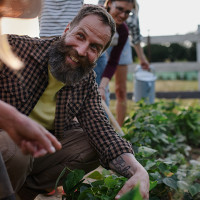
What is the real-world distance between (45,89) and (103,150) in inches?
17.2

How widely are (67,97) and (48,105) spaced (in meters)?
0.11

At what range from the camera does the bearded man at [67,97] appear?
5.71 feet

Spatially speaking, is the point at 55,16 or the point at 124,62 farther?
the point at 124,62

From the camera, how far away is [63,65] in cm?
179

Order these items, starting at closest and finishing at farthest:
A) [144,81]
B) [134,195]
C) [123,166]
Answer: [134,195]
[123,166]
[144,81]

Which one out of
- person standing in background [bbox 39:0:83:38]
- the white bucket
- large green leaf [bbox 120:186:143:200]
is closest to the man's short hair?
person standing in background [bbox 39:0:83:38]

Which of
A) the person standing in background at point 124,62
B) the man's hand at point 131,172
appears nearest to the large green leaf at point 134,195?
the man's hand at point 131,172

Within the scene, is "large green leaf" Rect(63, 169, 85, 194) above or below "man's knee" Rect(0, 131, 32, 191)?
below

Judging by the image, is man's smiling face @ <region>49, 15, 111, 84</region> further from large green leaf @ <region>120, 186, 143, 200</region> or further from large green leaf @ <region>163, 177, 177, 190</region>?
large green leaf @ <region>120, 186, 143, 200</region>

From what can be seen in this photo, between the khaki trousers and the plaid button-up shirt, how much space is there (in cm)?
6

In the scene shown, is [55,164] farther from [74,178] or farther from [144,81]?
[144,81]

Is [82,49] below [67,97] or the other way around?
the other way around

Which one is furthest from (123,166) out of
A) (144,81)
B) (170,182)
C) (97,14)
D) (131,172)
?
(144,81)

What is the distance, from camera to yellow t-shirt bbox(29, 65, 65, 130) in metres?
1.84
